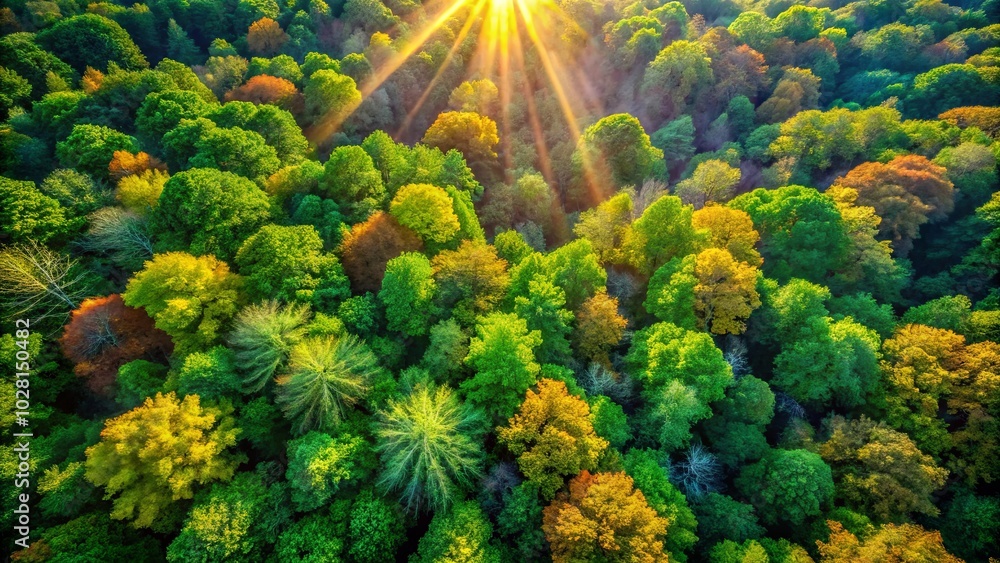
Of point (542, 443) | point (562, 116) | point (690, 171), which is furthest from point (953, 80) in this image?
point (542, 443)

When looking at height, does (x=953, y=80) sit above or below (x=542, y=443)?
below

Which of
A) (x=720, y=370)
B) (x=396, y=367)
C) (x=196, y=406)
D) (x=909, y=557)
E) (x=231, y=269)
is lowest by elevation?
(x=909, y=557)

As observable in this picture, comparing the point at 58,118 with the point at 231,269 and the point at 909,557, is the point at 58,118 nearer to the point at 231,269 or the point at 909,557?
the point at 231,269

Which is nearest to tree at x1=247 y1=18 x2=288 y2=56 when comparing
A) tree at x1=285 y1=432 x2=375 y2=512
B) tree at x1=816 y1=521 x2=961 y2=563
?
tree at x1=285 y1=432 x2=375 y2=512

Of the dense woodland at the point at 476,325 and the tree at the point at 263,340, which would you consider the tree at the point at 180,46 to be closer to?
the dense woodland at the point at 476,325

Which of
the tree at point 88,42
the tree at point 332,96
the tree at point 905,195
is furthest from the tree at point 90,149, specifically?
the tree at point 905,195

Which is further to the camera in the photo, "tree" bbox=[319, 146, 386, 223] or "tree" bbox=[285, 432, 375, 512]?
"tree" bbox=[319, 146, 386, 223]

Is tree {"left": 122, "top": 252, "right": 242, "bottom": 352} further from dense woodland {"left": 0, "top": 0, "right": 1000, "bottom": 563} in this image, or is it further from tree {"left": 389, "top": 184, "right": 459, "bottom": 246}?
tree {"left": 389, "top": 184, "right": 459, "bottom": 246}
